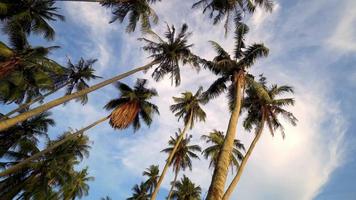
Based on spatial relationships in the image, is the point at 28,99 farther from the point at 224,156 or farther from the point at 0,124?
the point at 224,156

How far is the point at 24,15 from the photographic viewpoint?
2398 centimetres

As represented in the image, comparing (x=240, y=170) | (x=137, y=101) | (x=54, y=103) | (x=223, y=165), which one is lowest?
(x=223, y=165)

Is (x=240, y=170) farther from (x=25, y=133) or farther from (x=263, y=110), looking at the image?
(x=25, y=133)

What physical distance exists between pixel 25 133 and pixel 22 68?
34.4ft

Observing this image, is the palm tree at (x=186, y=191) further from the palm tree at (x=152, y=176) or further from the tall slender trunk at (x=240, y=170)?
the tall slender trunk at (x=240, y=170)

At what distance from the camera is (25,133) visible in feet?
101

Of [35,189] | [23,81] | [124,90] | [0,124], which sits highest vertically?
[124,90]

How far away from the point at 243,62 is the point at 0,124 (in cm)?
1437

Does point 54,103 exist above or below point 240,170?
below

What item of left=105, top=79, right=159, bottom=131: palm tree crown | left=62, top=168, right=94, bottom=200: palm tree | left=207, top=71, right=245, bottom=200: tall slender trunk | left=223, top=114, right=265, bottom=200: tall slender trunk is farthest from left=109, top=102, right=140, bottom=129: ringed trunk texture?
left=62, top=168, right=94, bottom=200: palm tree

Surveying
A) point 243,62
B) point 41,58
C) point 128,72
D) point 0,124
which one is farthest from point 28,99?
point 243,62

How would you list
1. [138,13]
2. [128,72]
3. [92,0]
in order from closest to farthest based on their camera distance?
[92,0] → [128,72] → [138,13]

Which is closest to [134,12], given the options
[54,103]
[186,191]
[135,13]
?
[135,13]

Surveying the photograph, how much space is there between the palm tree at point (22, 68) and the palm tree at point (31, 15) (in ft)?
3.89
